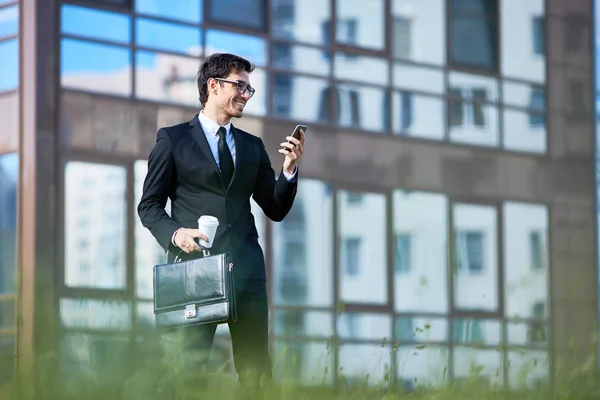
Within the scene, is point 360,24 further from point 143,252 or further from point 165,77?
point 143,252

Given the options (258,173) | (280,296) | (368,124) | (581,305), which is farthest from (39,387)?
(581,305)

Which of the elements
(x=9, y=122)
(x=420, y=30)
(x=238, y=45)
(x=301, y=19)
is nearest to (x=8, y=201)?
(x=9, y=122)

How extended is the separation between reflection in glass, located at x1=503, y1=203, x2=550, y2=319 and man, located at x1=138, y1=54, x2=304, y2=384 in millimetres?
11897

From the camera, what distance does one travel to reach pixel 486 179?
53.2 feet

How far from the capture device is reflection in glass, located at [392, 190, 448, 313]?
15398 millimetres

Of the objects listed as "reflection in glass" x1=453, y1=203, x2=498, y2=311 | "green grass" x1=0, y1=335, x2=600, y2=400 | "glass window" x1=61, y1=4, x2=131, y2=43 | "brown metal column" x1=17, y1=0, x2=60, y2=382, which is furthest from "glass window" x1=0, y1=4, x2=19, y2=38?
"green grass" x1=0, y1=335, x2=600, y2=400

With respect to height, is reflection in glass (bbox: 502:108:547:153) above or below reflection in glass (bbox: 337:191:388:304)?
above

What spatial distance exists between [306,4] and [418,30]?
1.73 m

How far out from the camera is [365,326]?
591 inches

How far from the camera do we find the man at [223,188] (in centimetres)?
450

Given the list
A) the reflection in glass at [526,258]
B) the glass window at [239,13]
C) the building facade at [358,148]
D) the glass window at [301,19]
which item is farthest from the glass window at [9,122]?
the reflection in glass at [526,258]

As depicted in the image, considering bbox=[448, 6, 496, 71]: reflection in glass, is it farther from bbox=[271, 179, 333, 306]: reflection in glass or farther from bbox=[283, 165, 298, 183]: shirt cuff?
bbox=[283, 165, 298, 183]: shirt cuff

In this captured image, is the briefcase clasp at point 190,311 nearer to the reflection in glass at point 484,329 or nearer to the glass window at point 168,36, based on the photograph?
the glass window at point 168,36

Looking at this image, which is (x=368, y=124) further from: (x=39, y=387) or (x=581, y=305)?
(x=39, y=387)
